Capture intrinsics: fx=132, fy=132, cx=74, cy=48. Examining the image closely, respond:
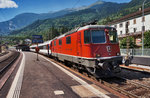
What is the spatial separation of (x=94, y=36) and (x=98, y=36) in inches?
11.7

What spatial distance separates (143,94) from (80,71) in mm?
5768

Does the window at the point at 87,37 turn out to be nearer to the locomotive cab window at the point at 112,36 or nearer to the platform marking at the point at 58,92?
the locomotive cab window at the point at 112,36

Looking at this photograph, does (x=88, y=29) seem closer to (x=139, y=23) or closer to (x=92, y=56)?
(x=92, y=56)

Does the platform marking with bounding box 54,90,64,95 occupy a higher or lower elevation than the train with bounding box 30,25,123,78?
lower

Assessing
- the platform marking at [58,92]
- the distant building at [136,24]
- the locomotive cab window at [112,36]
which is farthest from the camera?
the distant building at [136,24]

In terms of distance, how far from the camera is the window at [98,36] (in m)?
8.80

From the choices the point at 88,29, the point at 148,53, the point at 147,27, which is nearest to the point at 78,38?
the point at 88,29

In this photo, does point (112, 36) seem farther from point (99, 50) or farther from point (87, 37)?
point (87, 37)

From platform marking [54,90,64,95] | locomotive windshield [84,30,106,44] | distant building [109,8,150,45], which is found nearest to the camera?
platform marking [54,90,64,95]

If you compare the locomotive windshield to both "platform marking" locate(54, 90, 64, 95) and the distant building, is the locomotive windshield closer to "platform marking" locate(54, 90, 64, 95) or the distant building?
"platform marking" locate(54, 90, 64, 95)

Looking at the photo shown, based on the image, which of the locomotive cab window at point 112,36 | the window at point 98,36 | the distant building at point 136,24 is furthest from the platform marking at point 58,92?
the distant building at point 136,24

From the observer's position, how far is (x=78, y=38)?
995 centimetres

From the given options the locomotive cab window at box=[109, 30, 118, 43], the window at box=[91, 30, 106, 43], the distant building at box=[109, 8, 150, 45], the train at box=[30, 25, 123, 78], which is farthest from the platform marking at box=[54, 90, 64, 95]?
the distant building at box=[109, 8, 150, 45]

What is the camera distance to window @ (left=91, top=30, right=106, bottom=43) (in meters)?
8.80
